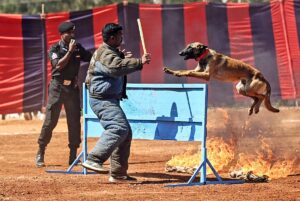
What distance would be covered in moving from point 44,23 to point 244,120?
19.8ft

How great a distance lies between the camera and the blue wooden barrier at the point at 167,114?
30.9 ft

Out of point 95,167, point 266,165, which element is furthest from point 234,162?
point 95,167

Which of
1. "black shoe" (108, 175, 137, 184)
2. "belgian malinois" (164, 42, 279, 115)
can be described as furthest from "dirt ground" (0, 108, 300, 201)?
"belgian malinois" (164, 42, 279, 115)

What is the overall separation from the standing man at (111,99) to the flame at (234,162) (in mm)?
1512

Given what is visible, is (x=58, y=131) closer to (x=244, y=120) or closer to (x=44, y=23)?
(x=44, y=23)

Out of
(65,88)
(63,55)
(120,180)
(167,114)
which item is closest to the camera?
(120,180)

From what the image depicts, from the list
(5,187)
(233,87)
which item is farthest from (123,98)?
(233,87)

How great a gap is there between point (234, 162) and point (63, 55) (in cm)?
299

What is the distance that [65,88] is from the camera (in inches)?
451

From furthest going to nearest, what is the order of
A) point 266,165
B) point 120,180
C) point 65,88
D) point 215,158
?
point 65,88 → point 215,158 → point 266,165 → point 120,180

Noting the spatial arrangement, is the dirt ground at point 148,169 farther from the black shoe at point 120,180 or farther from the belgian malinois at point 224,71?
the belgian malinois at point 224,71

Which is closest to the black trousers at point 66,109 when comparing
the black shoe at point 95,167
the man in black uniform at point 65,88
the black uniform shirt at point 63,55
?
the man in black uniform at point 65,88

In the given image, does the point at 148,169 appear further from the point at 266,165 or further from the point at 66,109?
the point at 266,165

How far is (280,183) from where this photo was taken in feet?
30.9
